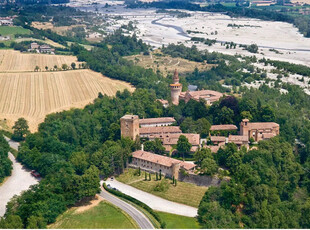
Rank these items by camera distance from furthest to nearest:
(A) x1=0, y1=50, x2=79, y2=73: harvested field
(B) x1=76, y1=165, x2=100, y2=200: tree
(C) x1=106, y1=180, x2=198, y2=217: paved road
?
(A) x1=0, y1=50, x2=79, y2=73: harvested field → (B) x1=76, y1=165, x2=100, y2=200: tree → (C) x1=106, y1=180, x2=198, y2=217: paved road

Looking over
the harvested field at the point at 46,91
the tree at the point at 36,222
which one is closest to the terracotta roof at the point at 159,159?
the tree at the point at 36,222

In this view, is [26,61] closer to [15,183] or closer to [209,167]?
[15,183]

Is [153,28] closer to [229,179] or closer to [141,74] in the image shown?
[141,74]

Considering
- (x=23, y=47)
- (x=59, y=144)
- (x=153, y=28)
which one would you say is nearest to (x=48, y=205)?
(x=59, y=144)

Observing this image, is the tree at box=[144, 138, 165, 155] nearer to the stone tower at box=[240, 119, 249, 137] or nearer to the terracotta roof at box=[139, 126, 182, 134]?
the terracotta roof at box=[139, 126, 182, 134]

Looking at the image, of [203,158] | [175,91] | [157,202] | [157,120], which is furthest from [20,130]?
[203,158]

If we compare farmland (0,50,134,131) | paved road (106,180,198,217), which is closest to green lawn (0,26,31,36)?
farmland (0,50,134,131)
